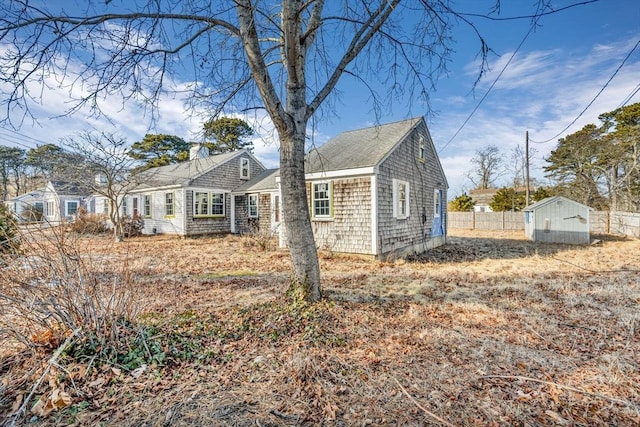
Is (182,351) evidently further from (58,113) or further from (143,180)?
(143,180)

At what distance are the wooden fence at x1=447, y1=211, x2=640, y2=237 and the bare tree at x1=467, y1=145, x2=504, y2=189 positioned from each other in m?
15.5

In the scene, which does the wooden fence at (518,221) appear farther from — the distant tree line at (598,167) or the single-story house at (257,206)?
the single-story house at (257,206)

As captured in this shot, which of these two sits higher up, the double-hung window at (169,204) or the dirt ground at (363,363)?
the double-hung window at (169,204)

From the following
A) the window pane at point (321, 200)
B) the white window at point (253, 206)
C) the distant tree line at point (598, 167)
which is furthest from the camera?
the distant tree line at point (598, 167)

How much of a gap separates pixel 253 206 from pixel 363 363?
14649 millimetres

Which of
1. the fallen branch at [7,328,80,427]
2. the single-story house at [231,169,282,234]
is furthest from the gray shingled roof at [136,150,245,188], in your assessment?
the fallen branch at [7,328,80,427]

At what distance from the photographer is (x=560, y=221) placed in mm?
14125


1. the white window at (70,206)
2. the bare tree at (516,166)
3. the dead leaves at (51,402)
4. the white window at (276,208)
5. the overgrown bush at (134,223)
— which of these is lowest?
the dead leaves at (51,402)

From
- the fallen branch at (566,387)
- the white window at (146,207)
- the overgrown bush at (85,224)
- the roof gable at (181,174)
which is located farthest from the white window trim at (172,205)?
the fallen branch at (566,387)

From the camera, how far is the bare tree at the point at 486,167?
1387 inches

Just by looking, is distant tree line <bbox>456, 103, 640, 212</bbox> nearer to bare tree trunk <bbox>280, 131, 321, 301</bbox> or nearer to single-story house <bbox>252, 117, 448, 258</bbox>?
single-story house <bbox>252, 117, 448, 258</bbox>

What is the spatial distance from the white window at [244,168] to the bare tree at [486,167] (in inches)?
1182

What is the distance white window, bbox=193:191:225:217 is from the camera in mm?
16125

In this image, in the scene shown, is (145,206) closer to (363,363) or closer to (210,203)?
(210,203)
